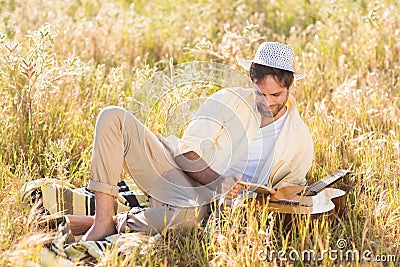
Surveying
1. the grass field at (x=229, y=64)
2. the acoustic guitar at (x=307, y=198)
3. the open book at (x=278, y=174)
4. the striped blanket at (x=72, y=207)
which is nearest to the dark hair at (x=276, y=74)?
the open book at (x=278, y=174)

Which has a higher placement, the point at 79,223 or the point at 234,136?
the point at 234,136

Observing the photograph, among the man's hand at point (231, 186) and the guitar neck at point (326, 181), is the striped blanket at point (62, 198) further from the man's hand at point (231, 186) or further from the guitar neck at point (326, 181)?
the guitar neck at point (326, 181)

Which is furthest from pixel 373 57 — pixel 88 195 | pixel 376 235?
pixel 88 195

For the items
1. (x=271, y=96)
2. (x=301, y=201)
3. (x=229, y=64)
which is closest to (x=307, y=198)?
(x=301, y=201)

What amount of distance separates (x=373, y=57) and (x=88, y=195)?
2936 millimetres

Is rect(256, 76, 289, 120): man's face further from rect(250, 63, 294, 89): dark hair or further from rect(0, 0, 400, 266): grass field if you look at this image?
rect(0, 0, 400, 266): grass field

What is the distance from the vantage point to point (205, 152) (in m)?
3.85

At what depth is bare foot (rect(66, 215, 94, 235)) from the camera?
3594 millimetres

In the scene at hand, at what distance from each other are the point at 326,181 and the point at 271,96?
0.60m

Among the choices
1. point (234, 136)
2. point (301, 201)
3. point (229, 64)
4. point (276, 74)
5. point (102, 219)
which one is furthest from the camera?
point (229, 64)

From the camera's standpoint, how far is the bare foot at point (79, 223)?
3594 millimetres

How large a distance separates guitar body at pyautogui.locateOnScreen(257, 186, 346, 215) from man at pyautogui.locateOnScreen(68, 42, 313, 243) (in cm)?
13

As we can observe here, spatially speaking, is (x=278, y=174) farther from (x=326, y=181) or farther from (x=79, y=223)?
(x=79, y=223)

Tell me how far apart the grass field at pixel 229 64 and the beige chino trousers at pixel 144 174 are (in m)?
0.14
